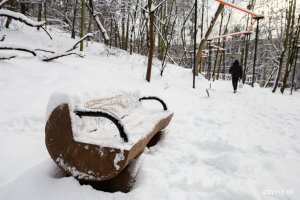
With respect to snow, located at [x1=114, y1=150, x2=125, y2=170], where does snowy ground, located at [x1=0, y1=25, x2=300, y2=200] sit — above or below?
below

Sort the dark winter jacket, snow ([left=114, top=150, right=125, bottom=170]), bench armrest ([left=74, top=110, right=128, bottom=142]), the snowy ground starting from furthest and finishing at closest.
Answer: the dark winter jacket → the snowy ground → bench armrest ([left=74, top=110, right=128, bottom=142]) → snow ([left=114, top=150, right=125, bottom=170])

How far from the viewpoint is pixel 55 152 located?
2.27 meters

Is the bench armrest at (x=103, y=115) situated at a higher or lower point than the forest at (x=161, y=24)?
lower

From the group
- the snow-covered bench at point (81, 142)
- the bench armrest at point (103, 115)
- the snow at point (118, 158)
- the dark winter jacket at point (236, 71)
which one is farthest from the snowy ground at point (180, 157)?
the dark winter jacket at point (236, 71)

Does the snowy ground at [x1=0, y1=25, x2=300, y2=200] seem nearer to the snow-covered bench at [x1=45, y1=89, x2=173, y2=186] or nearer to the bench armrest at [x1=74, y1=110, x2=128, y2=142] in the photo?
the snow-covered bench at [x1=45, y1=89, x2=173, y2=186]

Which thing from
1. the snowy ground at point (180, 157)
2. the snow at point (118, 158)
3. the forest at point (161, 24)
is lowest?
the snowy ground at point (180, 157)

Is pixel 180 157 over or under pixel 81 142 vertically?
under

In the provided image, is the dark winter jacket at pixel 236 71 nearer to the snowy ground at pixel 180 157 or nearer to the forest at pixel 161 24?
the forest at pixel 161 24

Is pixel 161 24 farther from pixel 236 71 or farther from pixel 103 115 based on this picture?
pixel 103 115

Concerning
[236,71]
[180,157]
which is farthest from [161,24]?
[180,157]

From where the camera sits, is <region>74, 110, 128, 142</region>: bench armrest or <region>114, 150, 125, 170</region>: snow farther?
<region>74, 110, 128, 142</region>: bench armrest

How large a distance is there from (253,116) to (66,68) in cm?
542

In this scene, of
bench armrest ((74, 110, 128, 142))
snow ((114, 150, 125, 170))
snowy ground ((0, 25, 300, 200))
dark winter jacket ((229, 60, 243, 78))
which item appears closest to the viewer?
snow ((114, 150, 125, 170))

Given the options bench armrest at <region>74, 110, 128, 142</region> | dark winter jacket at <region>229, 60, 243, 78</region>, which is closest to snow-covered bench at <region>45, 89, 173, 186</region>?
bench armrest at <region>74, 110, 128, 142</region>
